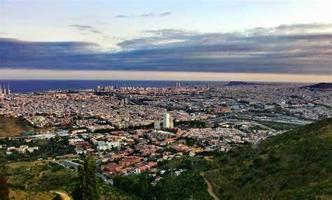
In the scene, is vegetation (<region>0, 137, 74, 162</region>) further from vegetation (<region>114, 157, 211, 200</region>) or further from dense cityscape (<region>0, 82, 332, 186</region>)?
vegetation (<region>114, 157, 211, 200</region>)

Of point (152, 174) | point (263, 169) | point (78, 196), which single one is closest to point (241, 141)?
point (152, 174)

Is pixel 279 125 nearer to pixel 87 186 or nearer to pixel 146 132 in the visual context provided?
pixel 146 132

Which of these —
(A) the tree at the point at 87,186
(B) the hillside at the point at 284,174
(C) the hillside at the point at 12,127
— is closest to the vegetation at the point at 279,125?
(C) the hillside at the point at 12,127

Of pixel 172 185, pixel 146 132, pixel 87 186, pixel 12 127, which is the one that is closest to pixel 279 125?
pixel 146 132

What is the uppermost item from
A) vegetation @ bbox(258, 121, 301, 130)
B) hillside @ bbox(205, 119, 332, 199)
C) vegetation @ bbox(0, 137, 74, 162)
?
hillside @ bbox(205, 119, 332, 199)

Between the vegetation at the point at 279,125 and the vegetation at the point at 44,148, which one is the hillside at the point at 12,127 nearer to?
the vegetation at the point at 44,148

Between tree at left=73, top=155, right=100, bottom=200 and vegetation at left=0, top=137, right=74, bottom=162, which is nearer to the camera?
tree at left=73, top=155, right=100, bottom=200

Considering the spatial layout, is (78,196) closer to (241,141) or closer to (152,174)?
(152,174)

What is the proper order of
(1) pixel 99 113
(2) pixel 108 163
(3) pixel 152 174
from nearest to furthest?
(3) pixel 152 174
(2) pixel 108 163
(1) pixel 99 113

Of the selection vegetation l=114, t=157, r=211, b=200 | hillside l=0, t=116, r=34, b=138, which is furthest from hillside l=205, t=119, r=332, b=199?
hillside l=0, t=116, r=34, b=138
